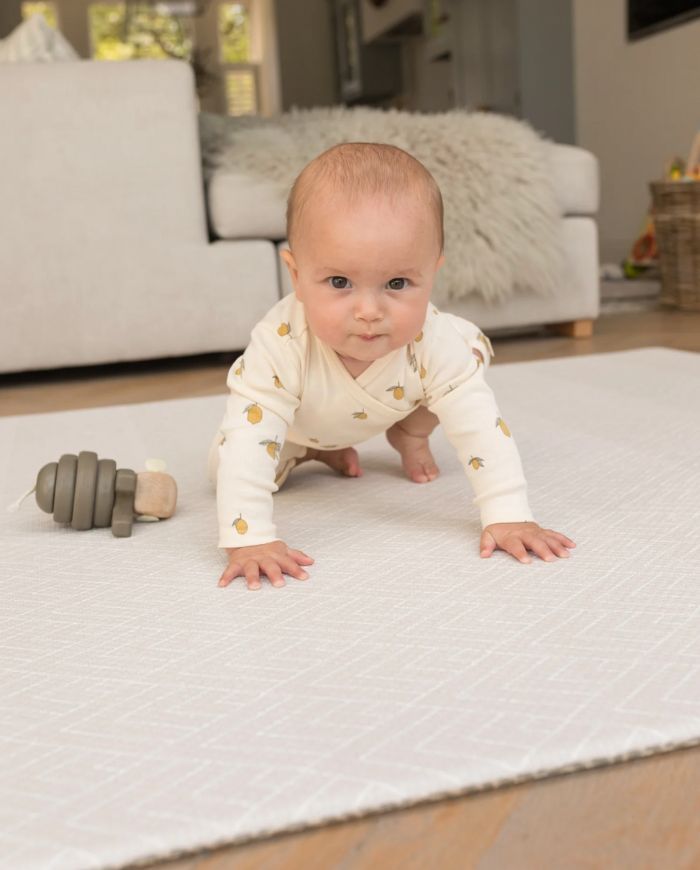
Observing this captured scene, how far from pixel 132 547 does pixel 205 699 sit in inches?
13.4

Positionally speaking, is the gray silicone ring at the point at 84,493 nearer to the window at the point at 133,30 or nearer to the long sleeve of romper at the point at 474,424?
the long sleeve of romper at the point at 474,424

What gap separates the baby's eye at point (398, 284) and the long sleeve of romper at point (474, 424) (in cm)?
12

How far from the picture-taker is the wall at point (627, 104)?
351cm

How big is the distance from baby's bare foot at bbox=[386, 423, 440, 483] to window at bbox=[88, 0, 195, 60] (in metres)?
6.18

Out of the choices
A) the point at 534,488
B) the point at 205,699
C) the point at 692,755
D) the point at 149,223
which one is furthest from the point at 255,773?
the point at 149,223

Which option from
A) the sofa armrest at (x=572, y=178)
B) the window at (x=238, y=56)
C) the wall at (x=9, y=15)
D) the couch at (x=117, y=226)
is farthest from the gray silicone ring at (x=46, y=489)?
the window at (x=238, y=56)

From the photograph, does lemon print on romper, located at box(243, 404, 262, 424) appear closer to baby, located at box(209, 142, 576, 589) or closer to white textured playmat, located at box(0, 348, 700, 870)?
baby, located at box(209, 142, 576, 589)

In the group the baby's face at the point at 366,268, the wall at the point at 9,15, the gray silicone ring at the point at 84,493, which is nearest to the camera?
the baby's face at the point at 366,268

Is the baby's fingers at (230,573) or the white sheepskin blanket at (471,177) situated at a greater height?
the white sheepskin blanket at (471,177)

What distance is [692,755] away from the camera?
1.64ft

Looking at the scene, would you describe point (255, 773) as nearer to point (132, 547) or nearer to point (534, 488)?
point (132, 547)

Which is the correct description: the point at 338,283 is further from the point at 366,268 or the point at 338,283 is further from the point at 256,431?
the point at 256,431

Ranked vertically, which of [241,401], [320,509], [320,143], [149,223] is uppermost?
[320,143]

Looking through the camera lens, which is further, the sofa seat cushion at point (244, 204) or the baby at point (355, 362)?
the sofa seat cushion at point (244, 204)
